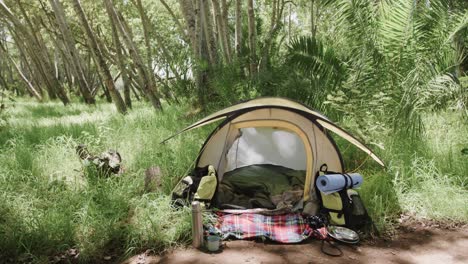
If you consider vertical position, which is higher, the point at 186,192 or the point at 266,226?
the point at 186,192

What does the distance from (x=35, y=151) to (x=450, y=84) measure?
6.18 metres

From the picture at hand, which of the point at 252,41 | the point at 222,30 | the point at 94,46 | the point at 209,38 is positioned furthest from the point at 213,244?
the point at 222,30

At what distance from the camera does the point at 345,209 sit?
4.10m

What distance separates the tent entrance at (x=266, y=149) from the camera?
5.48 m

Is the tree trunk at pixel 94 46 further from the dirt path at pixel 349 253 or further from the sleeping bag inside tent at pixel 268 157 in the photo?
the dirt path at pixel 349 253

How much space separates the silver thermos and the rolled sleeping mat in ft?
4.74

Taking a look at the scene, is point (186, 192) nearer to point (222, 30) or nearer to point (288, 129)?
point (288, 129)

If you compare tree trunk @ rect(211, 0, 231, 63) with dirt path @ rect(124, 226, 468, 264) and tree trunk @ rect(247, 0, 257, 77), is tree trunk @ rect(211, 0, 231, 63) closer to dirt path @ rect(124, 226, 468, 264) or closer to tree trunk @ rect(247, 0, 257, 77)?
tree trunk @ rect(247, 0, 257, 77)

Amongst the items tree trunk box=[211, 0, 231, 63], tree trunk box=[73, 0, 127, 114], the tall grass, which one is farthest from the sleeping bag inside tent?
tree trunk box=[211, 0, 231, 63]

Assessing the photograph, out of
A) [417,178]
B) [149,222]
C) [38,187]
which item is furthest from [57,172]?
[417,178]

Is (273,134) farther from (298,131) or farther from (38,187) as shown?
(38,187)

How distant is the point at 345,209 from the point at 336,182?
13.0 inches

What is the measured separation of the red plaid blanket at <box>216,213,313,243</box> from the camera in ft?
12.7

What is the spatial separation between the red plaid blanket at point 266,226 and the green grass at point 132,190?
467 millimetres
